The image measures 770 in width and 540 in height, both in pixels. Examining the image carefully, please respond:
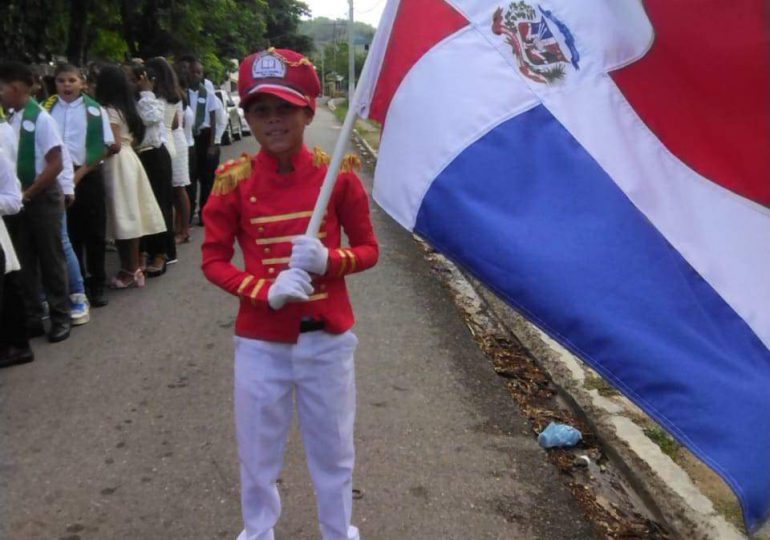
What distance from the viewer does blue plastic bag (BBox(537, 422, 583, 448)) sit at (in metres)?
3.94

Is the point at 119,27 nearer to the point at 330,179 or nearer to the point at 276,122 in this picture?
the point at 276,122

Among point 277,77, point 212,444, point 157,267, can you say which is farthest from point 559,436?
point 157,267

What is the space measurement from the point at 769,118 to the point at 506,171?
68cm

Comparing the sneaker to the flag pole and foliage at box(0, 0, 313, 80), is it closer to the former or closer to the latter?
the flag pole

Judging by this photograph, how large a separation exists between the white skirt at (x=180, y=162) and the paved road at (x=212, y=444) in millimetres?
2194

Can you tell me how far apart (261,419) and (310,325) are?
373 millimetres

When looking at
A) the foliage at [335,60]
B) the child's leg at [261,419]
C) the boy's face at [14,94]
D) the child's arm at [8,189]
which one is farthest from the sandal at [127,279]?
the foliage at [335,60]

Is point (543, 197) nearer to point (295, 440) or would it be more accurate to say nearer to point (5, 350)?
point (295, 440)

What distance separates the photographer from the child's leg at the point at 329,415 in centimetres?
249

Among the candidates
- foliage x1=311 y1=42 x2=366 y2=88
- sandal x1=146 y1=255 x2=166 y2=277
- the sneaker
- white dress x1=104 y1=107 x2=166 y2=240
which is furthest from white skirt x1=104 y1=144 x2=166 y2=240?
foliage x1=311 y1=42 x2=366 y2=88

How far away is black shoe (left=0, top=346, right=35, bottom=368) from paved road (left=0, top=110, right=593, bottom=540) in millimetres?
87

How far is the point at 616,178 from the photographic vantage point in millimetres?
2057

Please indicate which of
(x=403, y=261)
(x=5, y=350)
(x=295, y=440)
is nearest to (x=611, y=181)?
(x=295, y=440)

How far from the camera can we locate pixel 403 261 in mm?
8008
